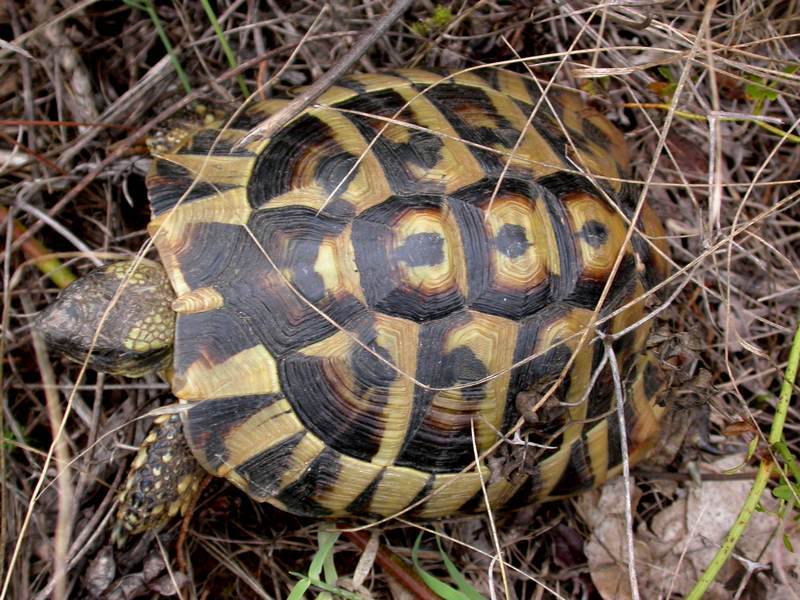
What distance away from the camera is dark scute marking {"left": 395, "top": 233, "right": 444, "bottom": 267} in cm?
171

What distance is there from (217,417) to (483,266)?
2.48 ft

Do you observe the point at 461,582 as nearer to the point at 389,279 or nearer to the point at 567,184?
the point at 389,279

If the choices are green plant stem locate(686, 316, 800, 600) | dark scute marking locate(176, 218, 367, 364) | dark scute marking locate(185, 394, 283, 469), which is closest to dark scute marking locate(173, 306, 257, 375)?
dark scute marking locate(176, 218, 367, 364)

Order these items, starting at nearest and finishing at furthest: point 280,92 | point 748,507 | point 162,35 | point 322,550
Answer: point 748,507 < point 322,550 < point 162,35 < point 280,92

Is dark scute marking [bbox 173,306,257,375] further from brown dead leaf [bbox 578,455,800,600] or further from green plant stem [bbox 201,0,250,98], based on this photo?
brown dead leaf [bbox 578,455,800,600]

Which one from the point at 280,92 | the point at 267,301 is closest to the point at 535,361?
the point at 267,301

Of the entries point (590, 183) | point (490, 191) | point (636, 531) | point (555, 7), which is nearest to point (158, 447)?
point (490, 191)

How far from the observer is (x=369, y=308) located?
172 centimetres

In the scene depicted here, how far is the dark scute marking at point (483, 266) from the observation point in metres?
1.74

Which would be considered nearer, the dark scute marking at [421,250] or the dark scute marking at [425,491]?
the dark scute marking at [421,250]

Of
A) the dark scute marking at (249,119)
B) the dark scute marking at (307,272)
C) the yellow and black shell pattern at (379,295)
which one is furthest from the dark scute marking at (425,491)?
the dark scute marking at (249,119)

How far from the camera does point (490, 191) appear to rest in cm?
180

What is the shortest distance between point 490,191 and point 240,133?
718 millimetres

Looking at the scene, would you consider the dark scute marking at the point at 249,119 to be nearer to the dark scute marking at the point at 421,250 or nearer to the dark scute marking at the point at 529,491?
the dark scute marking at the point at 421,250
